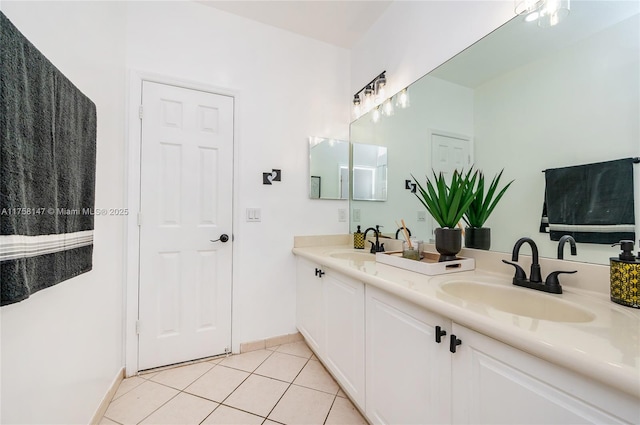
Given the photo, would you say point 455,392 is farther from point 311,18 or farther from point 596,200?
point 311,18

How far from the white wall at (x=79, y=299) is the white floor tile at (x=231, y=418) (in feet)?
1.89

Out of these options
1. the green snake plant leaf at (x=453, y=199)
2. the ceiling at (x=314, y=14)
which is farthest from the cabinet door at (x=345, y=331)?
the ceiling at (x=314, y=14)

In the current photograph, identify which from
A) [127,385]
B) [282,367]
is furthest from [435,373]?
[127,385]

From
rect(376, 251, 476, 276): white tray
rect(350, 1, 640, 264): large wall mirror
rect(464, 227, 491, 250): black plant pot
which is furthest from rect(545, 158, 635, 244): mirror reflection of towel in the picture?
rect(376, 251, 476, 276): white tray

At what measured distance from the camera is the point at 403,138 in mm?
1928

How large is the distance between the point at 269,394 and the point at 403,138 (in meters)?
1.94

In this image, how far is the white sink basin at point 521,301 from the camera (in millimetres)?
852

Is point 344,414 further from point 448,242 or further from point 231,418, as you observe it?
point 448,242

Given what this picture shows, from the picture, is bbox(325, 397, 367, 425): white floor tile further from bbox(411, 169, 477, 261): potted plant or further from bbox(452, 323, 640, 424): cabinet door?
bbox(411, 169, 477, 261): potted plant

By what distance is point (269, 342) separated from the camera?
2.13 metres

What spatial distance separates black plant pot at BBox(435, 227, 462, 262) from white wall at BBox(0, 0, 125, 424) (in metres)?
1.67

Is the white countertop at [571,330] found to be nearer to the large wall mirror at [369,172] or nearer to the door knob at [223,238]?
the large wall mirror at [369,172]

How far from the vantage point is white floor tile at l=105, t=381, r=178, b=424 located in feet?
4.61

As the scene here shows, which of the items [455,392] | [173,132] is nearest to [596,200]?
[455,392]
